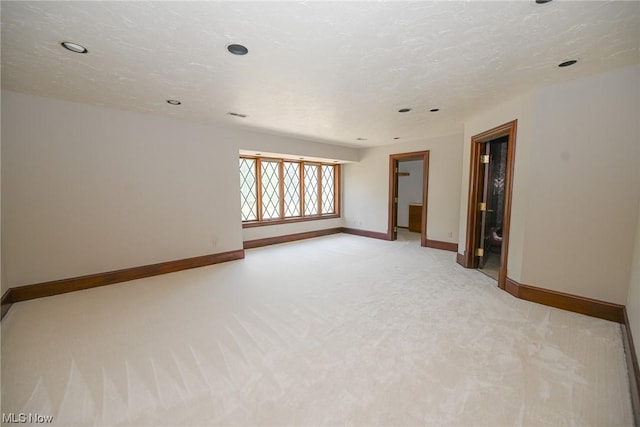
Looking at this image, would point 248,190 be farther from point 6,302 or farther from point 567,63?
point 567,63

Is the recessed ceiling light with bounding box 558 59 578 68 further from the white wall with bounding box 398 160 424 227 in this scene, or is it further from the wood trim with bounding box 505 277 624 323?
the white wall with bounding box 398 160 424 227

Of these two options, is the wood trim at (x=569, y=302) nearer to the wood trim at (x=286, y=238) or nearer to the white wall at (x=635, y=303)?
the white wall at (x=635, y=303)

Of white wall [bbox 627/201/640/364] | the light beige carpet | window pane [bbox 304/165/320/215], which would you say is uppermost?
window pane [bbox 304/165/320/215]

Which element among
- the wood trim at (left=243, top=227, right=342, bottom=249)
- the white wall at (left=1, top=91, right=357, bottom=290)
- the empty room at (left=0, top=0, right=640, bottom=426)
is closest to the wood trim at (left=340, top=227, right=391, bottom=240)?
the wood trim at (left=243, top=227, right=342, bottom=249)

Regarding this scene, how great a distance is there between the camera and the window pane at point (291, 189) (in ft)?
18.4

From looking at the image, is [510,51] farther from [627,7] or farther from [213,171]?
[213,171]

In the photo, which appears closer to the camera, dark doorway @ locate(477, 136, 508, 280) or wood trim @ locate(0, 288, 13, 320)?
wood trim @ locate(0, 288, 13, 320)

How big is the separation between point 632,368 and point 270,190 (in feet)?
16.4

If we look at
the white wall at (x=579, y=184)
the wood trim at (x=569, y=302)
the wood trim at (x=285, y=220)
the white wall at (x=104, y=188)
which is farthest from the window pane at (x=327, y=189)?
the wood trim at (x=569, y=302)

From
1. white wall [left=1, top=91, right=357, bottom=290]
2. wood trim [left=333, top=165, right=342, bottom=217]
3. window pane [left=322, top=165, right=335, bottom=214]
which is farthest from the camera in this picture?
wood trim [left=333, top=165, right=342, bottom=217]

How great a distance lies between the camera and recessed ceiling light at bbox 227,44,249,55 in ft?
5.57

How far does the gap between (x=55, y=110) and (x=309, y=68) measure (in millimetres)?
2848

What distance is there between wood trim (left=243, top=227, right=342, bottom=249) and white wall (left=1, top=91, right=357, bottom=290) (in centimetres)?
86

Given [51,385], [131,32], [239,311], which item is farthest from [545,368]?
[131,32]
